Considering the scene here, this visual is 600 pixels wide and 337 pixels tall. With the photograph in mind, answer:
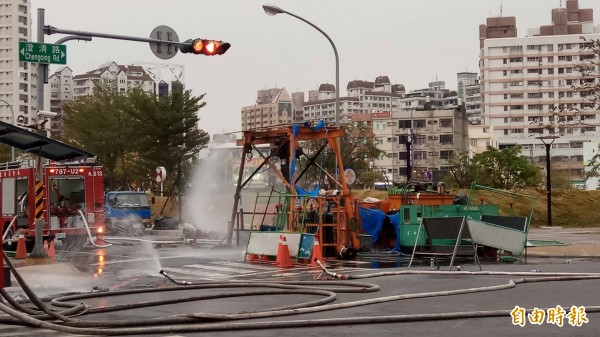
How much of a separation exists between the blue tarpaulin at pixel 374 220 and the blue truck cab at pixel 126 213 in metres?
18.0

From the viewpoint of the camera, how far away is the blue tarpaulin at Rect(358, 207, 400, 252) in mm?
23391

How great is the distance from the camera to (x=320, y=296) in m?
13.1

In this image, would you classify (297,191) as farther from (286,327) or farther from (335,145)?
(286,327)

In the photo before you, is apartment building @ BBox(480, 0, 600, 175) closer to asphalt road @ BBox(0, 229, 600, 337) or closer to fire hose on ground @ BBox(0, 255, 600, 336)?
asphalt road @ BBox(0, 229, 600, 337)

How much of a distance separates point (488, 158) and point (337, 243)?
156ft

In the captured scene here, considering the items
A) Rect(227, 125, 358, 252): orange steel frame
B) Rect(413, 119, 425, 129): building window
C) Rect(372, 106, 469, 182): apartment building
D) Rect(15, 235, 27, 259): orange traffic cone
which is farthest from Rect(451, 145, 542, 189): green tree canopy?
Rect(413, 119, 425, 129): building window

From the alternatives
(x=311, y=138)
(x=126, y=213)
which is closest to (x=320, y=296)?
Answer: (x=311, y=138)

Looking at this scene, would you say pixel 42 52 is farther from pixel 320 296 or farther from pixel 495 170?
pixel 495 170

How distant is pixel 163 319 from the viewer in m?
10.3

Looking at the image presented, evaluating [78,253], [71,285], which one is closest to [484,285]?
[71,285]

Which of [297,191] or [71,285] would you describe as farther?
[297,191]

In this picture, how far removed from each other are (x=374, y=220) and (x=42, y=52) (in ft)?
31.2

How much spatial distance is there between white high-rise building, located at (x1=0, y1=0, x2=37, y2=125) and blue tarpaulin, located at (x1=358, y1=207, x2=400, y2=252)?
144 meters

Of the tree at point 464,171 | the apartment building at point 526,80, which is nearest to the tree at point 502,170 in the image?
the tree at point 464,171
